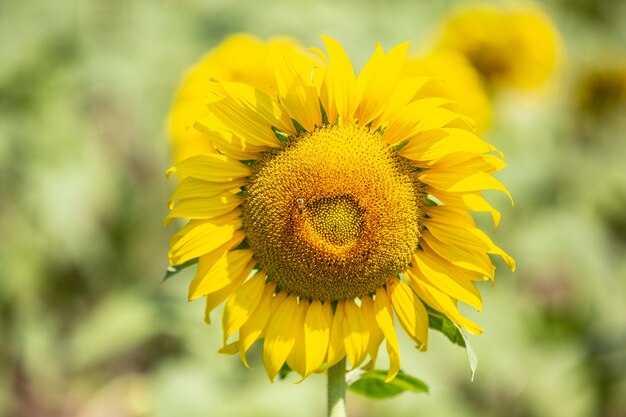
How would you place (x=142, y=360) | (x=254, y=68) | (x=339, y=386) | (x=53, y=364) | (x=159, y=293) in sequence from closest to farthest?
(x=339, y=386) < (x=254, y=68) < (x=159, y=293) < (x=53, y=364) < (x=142, y=360)

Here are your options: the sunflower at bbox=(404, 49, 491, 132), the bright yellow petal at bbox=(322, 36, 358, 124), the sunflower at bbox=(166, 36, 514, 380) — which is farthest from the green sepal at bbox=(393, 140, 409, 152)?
the sunflower at bbox=(404, 49, 491, 132)

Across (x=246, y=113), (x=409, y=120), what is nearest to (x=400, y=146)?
(x=409, y=120)

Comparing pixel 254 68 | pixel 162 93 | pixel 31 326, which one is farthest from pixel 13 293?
pixel 254 68

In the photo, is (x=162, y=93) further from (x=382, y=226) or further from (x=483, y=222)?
(x=382, y=226)

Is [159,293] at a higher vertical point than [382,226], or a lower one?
lower

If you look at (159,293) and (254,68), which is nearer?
(254,68)

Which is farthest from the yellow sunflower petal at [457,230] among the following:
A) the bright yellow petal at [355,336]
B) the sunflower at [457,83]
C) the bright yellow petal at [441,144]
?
the sunflower at [457,83]

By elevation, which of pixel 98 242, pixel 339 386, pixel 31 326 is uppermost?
pixel 339 386
